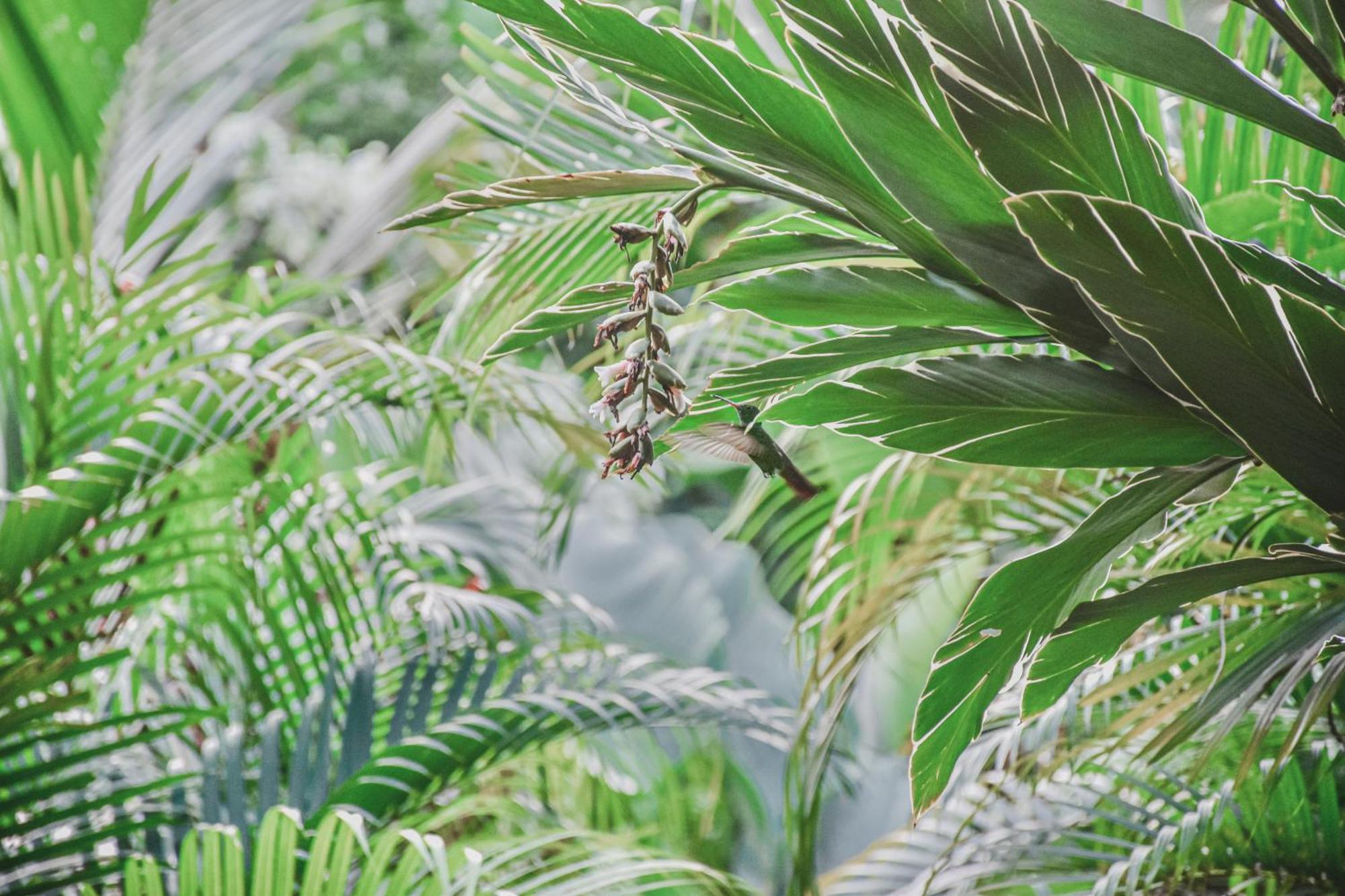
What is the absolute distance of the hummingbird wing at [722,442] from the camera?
342 mm

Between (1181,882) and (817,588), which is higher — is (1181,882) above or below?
below

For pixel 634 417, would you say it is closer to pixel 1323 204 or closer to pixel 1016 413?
pixel 1016 413

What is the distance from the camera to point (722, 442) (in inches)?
13.6

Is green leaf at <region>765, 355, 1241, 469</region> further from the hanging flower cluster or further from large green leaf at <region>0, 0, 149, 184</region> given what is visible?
large green leaf at <region>0, 0, 149, 184</region>

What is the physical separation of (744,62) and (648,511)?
190 centimetres

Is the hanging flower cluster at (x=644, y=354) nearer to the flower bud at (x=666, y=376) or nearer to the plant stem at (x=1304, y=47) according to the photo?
the flower bud at (x=666, y=376)

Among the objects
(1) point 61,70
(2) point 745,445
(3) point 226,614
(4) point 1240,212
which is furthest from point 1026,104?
(1) point 61,70

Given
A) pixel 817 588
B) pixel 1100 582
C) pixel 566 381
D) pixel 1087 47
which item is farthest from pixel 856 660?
pixel 566 381

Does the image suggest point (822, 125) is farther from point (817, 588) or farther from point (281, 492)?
point (281, 492)

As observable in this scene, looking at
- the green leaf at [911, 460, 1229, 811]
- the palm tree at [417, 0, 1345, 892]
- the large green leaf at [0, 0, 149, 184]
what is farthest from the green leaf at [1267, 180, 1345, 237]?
the large green leaf at [0, 0, 149, 184]

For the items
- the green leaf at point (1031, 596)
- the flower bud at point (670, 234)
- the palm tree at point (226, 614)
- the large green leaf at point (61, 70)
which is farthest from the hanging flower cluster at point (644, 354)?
the large green leaf at point (61, 70)

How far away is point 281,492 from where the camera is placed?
36.7 inches

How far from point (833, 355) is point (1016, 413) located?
0.07 meters

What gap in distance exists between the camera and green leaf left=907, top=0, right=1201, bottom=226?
0.30 m
